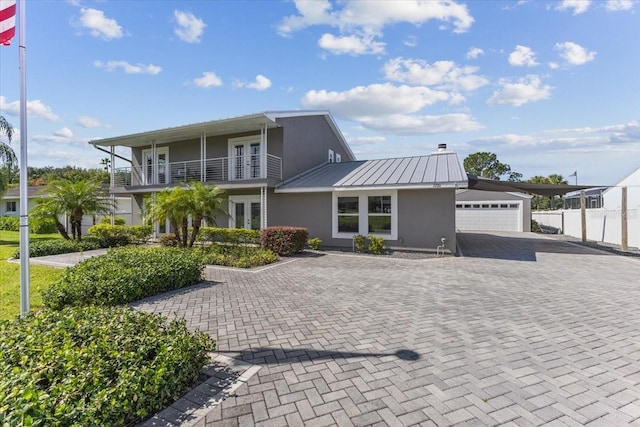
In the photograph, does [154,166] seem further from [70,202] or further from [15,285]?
[15,285]

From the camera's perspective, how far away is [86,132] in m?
20.0

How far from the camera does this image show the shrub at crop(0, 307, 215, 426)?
238 centimetres

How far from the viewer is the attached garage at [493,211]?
25.3m

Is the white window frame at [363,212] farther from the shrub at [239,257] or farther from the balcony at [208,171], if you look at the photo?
the shrub at [239,257]

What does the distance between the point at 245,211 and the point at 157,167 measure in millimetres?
7065

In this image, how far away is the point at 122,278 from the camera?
6598mm

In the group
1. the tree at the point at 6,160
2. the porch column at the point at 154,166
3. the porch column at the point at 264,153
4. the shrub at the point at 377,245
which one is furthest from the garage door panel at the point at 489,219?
the tree at the point at 6,160

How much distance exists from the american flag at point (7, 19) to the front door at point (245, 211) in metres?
12.8

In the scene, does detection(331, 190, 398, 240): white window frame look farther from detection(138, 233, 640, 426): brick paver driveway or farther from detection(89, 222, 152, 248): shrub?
detection(89, 222, 152, 248): shrub

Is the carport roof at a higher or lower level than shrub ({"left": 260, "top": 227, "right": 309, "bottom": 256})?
higher

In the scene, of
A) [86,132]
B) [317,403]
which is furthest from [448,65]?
[86,132]

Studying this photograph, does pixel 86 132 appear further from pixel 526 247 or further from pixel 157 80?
pixel 526 247

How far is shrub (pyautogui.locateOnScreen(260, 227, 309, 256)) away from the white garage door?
19002 mm

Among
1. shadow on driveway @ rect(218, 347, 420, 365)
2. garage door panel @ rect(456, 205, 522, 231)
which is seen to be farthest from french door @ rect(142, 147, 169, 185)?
garage door panel @ rect(456, 205, 522, 231)
